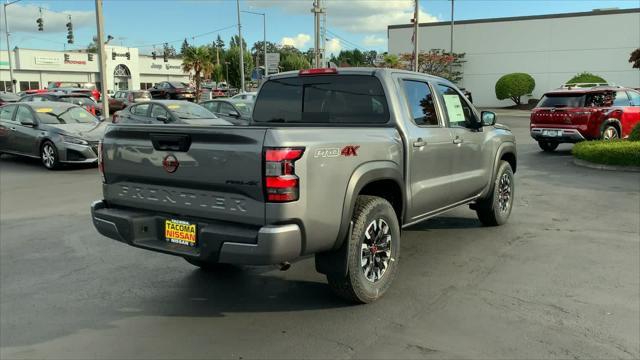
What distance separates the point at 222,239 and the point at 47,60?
243 ft

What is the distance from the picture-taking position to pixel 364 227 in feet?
13.9

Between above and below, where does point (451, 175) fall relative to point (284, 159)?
below

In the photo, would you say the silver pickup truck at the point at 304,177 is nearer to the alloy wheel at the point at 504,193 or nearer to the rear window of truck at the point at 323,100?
the rear window of truck at the point at 323,100

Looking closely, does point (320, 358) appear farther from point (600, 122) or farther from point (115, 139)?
point (600, 122)

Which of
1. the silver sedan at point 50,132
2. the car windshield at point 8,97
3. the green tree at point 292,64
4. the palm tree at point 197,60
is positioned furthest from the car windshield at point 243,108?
the green tree at point 292,64

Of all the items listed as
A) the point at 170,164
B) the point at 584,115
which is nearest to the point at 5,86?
the point at 584,115

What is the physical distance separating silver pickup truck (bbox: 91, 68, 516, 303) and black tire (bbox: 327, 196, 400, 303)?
11 mm

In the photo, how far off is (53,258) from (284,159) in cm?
363

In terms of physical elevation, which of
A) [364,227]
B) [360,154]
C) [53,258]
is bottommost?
[53,258]

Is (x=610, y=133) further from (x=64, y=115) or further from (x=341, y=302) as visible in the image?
(x=64, y=115)

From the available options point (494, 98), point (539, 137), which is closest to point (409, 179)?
point (539, 137)

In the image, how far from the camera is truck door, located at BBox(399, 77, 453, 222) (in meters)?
4.98

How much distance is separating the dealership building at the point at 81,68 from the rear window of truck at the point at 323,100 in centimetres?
5914

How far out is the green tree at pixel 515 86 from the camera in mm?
43312
